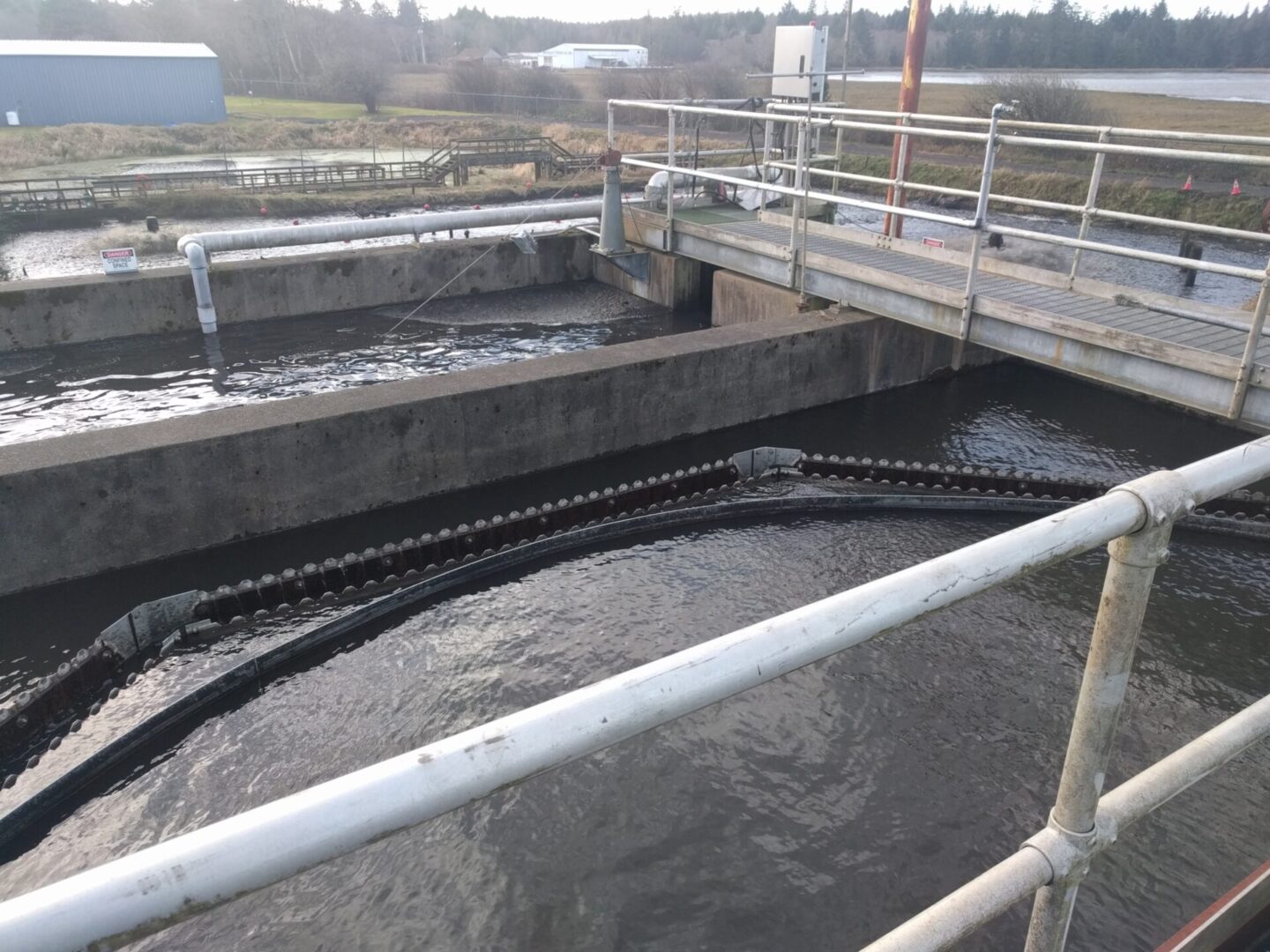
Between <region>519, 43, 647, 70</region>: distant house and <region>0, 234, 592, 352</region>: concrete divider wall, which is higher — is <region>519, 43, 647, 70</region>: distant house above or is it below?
above

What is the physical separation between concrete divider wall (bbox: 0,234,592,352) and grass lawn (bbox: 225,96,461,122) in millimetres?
45379

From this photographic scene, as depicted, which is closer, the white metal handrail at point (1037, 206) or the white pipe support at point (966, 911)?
the white pipe support at point (966, 911)

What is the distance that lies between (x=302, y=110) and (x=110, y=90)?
14985 millimetres

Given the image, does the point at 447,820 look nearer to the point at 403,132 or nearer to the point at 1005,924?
the point at 1005,924

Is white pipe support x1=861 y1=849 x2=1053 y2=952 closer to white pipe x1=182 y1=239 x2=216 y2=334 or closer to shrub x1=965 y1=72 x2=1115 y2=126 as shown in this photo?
white pipe x1=182 y1=239 x2=216 y2=334

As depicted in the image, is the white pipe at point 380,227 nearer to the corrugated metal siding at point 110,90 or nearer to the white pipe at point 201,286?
the white pipe at point 201,286

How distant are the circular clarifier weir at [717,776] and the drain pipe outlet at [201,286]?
7.71 meters

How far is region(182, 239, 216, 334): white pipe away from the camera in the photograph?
11883mm

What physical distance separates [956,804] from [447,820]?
95.9 inches

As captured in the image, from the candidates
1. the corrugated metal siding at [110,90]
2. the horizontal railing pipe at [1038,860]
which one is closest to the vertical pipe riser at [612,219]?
the horizontal railing pipe at [1038,860]

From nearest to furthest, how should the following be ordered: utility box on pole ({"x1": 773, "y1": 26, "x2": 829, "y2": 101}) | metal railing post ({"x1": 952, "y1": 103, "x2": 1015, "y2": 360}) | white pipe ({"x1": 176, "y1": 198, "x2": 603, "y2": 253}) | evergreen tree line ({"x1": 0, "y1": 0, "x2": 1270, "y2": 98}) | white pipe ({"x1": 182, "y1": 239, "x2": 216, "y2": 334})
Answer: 1. metal railing post ({"x1": 952, "y1": 103, "x2": 1015, "y2": 360})
2. white pipe ({"x1": 182, "y1": 239, "x2": 216, "y2": 334})
3. white pipe ({"x1": 176, "y1": 198, "x2": 603, "y2": 253})
4. utility box on pole ({"x1": 773, "y1": 26, "x2": 829, "y2": 101})
5. evergreen tree line ({"x1": 0, "y1": 0, "x2": 1270, "y2": 98})

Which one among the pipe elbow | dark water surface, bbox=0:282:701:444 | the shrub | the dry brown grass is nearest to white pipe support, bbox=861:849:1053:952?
dark water surface, bbox=0:282:701:444

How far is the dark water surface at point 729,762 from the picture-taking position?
379 centimetres

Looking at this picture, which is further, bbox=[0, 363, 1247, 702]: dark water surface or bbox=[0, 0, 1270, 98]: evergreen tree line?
bbox=[0, 0, 1270, 98]: evergreen tree line
